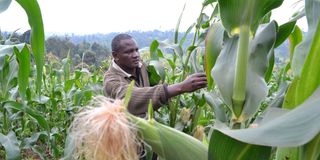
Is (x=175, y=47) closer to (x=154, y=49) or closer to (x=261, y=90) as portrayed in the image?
(x=154, y=49)

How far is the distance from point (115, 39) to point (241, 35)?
5.40 feet

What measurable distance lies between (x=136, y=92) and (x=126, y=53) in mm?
382

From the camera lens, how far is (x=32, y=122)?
9.45 ft

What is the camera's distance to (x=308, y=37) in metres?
0.79

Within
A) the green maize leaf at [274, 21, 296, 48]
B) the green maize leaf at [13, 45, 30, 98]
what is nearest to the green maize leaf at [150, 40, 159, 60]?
the green maize leaf at [13, 45, 30, 98]

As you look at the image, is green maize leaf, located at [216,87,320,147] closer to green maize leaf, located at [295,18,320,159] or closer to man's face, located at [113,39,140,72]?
green maize leaf, located at [295,18,320,159]

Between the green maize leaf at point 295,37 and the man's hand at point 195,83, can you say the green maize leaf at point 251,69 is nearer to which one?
the green maize leaf at point 295,37

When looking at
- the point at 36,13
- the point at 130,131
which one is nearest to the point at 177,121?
the point at 36,13

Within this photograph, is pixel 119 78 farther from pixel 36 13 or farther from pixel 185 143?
pixel 185 143

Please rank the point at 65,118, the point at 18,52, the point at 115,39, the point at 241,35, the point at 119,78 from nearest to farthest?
the point at 241,35, the point at 18,52, the point at 119,78, the point at 115,39, the point at 65,118

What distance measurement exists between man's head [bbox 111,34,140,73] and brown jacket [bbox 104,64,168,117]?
65mm

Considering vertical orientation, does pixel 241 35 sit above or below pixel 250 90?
above

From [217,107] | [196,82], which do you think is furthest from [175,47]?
[217,107]

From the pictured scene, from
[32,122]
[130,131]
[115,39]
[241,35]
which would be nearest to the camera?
[130,131]
